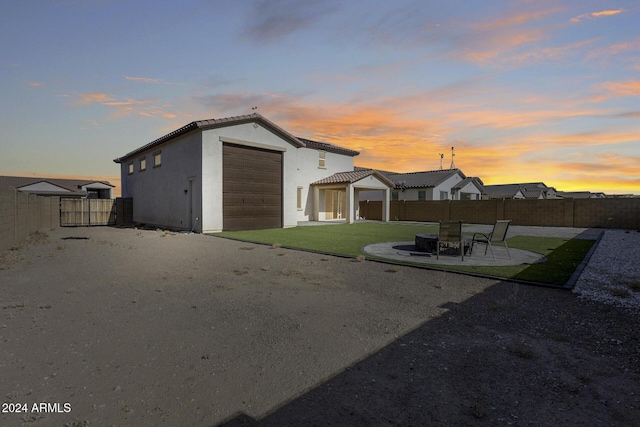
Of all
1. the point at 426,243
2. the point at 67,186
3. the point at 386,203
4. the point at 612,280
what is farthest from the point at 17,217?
the point at 67,186

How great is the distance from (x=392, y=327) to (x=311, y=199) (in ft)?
75.0

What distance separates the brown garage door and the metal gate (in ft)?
45.6

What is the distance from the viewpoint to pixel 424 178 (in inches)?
1511

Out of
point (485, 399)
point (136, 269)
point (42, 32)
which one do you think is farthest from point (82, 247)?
point (485, 399)

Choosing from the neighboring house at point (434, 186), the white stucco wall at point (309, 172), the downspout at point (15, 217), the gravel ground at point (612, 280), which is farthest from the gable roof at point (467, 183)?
the downspout at point (15, 217)

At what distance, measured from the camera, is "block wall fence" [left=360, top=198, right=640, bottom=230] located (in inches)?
877

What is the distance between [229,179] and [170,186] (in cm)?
506

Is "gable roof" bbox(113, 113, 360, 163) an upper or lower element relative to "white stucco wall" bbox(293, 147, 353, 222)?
upper

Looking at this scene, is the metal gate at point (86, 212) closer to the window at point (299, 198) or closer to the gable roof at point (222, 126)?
the gable roof at point (222, 126)

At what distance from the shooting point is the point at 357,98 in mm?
15953

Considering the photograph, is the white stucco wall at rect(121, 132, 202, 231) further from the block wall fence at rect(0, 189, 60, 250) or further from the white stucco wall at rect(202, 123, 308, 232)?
the block wall fence at rect(0, 189, 60, 250)

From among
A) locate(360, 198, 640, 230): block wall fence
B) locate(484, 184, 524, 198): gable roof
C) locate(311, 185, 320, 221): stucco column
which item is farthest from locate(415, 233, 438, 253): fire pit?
locate(484, 184, 524, 198): gable roof

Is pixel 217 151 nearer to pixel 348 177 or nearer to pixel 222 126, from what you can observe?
pixel 222 126

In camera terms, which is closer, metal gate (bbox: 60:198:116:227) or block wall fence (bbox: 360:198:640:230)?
block wall fence (bbox: 360:198:640:230)
